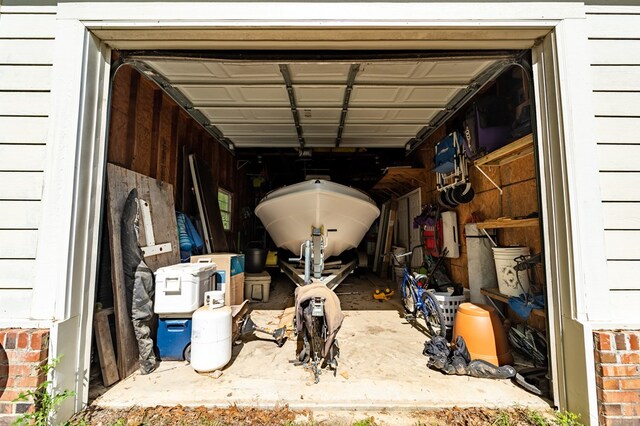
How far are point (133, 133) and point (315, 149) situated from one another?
3.26 metres

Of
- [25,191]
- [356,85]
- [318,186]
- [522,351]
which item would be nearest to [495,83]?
[356,85]

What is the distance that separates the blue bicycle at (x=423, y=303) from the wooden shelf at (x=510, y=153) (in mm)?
1411

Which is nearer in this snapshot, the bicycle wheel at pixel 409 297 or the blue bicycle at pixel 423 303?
the blue bicycle at pixel 423 303

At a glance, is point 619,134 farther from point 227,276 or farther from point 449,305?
point 227,276

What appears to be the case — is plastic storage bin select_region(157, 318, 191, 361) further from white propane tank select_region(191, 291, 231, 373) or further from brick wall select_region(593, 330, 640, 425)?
brick wall select_region(593, 330, 640, 425)

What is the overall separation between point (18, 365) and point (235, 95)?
2.77m

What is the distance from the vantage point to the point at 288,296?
445 cm

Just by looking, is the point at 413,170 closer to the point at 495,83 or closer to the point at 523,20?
the point at 495,83

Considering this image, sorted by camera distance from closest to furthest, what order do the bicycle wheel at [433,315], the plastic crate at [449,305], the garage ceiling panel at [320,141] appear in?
the bicycle wheel at [433,315]
the plastic crate at [449,305]
the garage ceiling panel at [320,141]

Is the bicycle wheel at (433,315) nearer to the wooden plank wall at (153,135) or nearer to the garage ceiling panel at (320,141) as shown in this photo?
the garage ceiling panel at (320,141)

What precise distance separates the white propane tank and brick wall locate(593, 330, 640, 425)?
2.51 m

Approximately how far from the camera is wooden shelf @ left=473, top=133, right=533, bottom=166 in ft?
6.88

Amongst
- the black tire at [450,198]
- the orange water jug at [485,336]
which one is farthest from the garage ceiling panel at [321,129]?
the orange water jug at [485,336]

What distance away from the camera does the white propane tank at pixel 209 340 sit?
200cm
